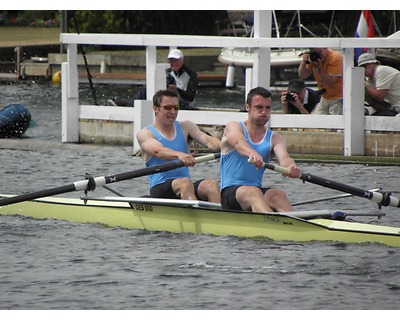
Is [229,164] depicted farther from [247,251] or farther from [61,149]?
[61,149]

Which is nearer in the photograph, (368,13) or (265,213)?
(265,213)

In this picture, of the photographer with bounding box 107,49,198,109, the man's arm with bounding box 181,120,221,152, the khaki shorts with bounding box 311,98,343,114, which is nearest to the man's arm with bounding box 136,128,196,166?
the man's arm with bounding box 181,120,221,152

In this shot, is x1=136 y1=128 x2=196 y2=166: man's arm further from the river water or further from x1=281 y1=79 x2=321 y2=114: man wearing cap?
x1=281 y1=79 x2=321 y2=114: man wearing cap

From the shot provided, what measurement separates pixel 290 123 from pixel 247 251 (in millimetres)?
5674

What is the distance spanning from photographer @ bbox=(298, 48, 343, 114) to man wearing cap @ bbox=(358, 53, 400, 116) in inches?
17.4

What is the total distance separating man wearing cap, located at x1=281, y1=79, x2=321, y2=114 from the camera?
1558 centimetres

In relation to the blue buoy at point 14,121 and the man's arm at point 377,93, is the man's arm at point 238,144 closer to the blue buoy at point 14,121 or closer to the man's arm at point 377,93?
the man's arm at point 377,93

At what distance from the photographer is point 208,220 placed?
1055 centimetres

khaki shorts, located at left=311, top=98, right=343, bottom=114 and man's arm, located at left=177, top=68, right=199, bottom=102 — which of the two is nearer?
khaki shorts, located at left=311, top=98, right=343, bottom=114

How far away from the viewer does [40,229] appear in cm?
1134

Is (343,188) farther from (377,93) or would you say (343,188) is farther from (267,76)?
(267,76)

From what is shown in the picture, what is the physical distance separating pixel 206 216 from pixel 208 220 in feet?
0.14

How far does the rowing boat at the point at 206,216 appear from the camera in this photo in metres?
10.1

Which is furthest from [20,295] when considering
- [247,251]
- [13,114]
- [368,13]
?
[368,13]
